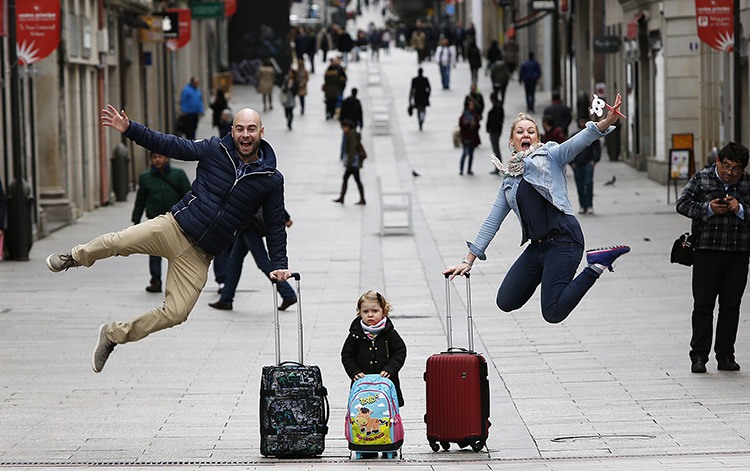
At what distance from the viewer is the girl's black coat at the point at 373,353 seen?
968cm

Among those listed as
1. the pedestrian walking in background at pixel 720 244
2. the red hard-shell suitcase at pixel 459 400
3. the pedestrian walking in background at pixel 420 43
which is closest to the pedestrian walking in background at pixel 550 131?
the pedestrian walking in background at pixel 720 244

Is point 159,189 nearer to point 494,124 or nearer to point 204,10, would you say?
point 494,124

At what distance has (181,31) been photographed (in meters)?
39.9

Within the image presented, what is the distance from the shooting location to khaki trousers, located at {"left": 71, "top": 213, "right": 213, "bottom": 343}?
31.6ft

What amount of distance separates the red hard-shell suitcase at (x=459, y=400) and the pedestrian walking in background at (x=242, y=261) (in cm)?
746

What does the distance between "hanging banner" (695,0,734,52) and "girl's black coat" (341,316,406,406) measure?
43.6 ft

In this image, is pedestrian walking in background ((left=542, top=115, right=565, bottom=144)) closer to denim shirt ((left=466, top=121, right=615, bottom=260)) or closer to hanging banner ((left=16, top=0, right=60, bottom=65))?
hanging banner ((left=16, top=0, right=60, bottom=65))

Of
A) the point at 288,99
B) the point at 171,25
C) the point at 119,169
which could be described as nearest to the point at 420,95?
the point at 288,99

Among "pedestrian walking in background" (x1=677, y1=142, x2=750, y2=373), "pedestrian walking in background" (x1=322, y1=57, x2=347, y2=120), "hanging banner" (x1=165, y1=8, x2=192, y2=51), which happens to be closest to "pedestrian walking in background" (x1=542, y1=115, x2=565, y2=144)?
"hanging banner" (x1=165, y1=8, x2=192, y2=51)

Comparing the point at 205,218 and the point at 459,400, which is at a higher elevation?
the point at 205,218

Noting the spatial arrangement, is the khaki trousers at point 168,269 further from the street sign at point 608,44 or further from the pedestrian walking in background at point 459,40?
the pedestrian walking in background at point 459,40

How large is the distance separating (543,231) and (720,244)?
2.70 meters

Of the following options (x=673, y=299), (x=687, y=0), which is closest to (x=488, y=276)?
(x=673, y=299)

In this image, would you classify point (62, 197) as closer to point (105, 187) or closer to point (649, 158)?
point (105, 187)
